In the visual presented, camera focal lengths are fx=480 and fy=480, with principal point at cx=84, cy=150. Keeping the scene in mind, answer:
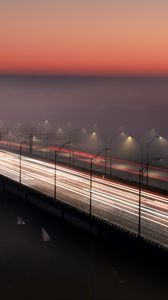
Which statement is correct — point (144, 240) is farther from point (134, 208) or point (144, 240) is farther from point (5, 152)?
point (5, 152)

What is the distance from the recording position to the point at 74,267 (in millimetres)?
69250

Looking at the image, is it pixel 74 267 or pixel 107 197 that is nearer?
pixel 74 267

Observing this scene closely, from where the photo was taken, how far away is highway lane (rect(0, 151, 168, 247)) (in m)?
71.8

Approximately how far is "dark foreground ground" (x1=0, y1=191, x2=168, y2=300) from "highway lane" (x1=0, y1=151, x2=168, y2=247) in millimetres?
3631

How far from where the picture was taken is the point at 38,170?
138 metres

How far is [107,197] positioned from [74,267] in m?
24.8

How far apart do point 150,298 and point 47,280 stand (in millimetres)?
15178

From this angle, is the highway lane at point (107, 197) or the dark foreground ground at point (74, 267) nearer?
the dark foreground ground at point (74, 267)

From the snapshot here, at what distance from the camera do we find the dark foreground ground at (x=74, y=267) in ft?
196

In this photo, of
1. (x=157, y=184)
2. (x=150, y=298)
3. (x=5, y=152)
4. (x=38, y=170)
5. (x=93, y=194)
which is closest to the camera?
(x=150, y=298)

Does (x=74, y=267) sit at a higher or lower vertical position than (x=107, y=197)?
lower

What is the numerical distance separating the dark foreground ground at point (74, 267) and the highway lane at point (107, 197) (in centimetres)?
363

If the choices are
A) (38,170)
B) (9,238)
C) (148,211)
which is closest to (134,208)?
(148,211)

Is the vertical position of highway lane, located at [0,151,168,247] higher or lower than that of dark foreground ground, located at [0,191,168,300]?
higher
